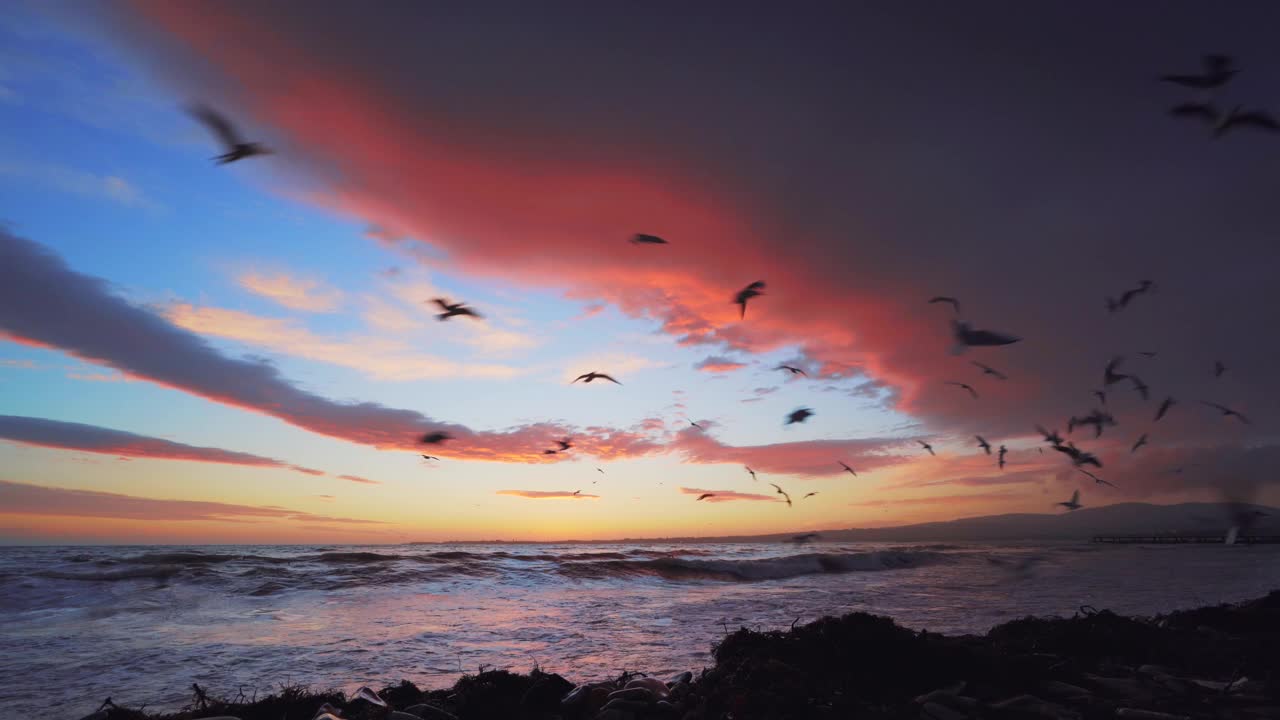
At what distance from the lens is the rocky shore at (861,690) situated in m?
4.95

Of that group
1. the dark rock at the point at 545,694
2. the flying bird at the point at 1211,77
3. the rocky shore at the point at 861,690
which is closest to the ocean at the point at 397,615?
the rocky shore at the point at 861,690

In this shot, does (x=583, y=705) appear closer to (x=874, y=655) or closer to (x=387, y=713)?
(x=387, y=713)

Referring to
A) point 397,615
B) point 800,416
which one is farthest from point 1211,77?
point 397,615

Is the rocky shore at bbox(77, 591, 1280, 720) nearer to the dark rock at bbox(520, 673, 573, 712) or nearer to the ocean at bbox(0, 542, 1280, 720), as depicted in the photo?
the dark rock at bbox(520, 673, 573, 712)

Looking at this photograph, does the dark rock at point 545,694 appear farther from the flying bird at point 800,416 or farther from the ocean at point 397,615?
the flying bird at point 800,416

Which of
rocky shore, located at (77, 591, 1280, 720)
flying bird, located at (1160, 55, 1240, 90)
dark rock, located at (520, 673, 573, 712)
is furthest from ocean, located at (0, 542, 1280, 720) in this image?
flying bird, located at (1160, 55, 1240, 90)

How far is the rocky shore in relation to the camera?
4949 mm

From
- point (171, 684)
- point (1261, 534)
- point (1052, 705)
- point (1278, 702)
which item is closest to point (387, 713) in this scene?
point (171, 684)

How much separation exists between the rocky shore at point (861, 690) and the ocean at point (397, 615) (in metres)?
1.51

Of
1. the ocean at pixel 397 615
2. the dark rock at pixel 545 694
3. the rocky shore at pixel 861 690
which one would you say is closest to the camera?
the rocky shore at pixel 861 690

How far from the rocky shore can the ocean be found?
1512 millimetres

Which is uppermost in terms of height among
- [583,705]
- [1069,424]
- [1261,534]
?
[1069,424]

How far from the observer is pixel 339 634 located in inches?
437

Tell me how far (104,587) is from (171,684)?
14.8 meters
